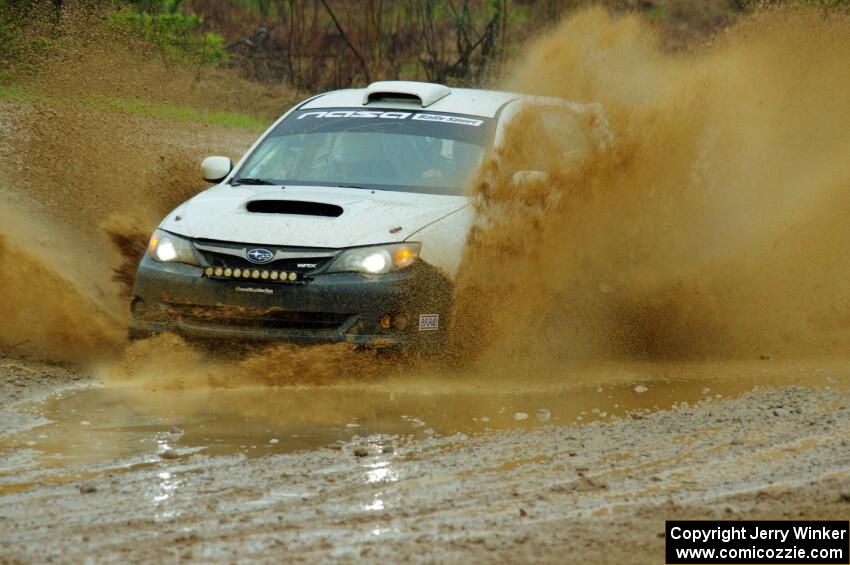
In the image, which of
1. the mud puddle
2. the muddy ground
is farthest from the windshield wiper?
the muddy ground

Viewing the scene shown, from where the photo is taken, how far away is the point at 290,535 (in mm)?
4535

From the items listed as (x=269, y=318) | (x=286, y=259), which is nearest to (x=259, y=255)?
(x=286, y=259)

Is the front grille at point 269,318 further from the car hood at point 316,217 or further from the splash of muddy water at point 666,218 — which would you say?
the splash of muddy water at point 666,218

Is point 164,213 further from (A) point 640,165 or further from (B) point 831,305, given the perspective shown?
(B) point 831,305

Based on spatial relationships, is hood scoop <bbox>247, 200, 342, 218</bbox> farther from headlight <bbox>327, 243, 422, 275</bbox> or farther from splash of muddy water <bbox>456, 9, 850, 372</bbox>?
splash of muddy water <bbox>456, 9, 850, 372</bbox>

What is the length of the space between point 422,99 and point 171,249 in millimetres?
2255

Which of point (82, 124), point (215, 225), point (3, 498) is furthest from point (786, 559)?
point (82, 124)

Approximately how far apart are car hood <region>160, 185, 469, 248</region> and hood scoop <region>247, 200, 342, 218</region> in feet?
0.04

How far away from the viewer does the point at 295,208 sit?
8.00 metres

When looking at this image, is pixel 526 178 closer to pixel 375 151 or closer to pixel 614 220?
pixel 614 220

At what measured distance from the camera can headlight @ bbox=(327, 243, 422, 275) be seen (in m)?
7.48

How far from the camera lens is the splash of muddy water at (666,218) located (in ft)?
27.0

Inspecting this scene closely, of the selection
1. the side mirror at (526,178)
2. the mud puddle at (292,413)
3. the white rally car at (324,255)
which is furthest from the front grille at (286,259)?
the side mirror at (526,178)

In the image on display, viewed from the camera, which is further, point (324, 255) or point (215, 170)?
point (215, 170)
